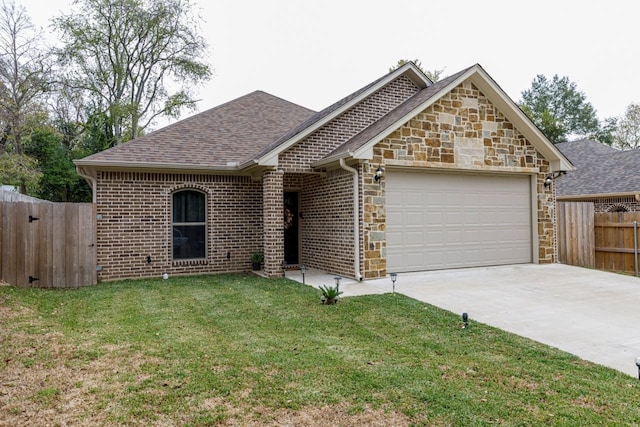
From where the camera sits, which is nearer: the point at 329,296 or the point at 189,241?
the point at 329,296

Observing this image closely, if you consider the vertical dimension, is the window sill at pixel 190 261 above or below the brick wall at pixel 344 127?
below

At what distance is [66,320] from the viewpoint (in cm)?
637

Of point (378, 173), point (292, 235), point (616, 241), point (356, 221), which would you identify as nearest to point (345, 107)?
point (378, 173)

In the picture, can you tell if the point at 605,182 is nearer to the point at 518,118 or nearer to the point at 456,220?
the point at 518,118

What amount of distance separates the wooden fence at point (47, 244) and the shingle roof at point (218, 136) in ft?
4.30

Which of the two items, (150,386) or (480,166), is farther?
(480,166)

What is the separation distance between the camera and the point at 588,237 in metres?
12.5

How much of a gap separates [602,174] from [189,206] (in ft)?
51.4

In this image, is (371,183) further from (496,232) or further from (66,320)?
(66,320)

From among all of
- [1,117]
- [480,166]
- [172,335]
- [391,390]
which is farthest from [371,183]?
[1,117]

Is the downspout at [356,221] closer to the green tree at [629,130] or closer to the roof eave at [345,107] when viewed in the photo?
the roof eave at [345,107]

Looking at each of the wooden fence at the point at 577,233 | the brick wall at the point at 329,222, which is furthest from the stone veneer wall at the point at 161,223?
the wooden fence at the point at 577,233

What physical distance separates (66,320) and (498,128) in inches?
405

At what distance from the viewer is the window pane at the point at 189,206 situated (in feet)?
36.8
